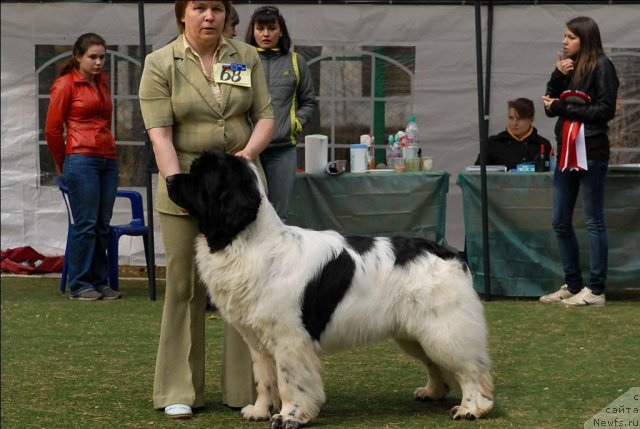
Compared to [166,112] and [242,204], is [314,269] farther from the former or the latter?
[166,112]

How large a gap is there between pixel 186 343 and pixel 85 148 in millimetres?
4364

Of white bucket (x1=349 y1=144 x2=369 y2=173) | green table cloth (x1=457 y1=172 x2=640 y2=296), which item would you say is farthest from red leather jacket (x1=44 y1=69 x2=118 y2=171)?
green table cloth (x1=457 y1=172 x2=640 y2=296)

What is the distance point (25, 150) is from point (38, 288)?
1608 millimetres

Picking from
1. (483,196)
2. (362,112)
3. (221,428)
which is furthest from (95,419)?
(362,112)

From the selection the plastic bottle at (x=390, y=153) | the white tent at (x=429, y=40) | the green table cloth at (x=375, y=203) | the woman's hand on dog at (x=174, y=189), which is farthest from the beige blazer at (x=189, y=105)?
the white tent at (x=429, y=40)

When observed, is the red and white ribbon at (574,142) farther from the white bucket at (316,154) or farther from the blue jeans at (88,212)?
the blue jeans at (88,212)

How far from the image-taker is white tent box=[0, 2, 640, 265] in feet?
34.5

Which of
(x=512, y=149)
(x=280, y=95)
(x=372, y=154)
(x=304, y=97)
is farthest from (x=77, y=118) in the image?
(x=512, y=149)

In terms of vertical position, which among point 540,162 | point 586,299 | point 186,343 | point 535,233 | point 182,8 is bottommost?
point 586,299

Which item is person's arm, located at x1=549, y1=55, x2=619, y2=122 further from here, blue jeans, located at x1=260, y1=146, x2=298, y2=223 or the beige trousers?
the beige trousers

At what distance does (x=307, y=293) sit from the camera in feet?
16.8

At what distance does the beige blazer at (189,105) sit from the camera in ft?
17.4

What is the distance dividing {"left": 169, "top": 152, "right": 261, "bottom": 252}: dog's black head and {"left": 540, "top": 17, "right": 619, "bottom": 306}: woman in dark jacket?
460 cm

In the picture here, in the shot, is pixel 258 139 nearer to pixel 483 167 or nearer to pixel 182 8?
pixel 182 8
